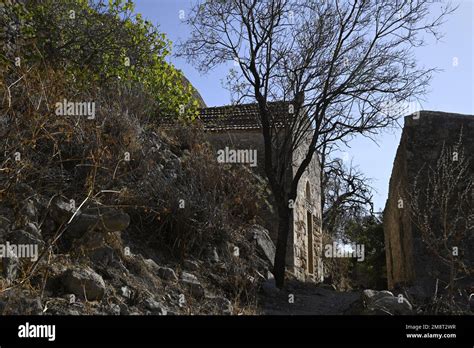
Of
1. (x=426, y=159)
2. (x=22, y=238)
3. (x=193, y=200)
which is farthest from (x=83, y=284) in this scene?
(x=426, y=159)

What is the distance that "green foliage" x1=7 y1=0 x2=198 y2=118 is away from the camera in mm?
9672

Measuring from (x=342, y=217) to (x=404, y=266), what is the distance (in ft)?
43.2

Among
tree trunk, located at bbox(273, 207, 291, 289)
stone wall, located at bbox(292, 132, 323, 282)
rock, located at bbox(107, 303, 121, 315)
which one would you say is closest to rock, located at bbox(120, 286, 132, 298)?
rock, located at bbox(107, 303, 121, 315)

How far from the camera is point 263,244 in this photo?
10070 mm

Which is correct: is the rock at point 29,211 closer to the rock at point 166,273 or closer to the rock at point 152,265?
the rock at point 152,265

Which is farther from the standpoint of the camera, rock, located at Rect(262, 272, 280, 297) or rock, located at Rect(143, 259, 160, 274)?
Answer: rock, located at Rect(262, 272, 280, 297)

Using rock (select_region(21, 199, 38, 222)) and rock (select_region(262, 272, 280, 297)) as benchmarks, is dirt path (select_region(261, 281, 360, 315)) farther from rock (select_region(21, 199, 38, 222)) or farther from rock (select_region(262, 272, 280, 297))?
rock (select_region(21, 199, 38, 222))

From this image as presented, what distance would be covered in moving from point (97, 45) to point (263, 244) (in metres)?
4.66

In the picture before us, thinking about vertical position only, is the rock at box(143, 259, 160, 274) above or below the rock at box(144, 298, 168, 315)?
above

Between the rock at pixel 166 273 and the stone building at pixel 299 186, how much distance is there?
5.17 meters

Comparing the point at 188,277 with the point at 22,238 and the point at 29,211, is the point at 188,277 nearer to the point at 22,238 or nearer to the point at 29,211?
the point at 29,211

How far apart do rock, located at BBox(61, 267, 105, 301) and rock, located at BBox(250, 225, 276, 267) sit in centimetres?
458

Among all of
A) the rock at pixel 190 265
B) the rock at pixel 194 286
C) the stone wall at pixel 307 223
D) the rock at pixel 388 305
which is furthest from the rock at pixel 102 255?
the stone wall at pixel 307 223
